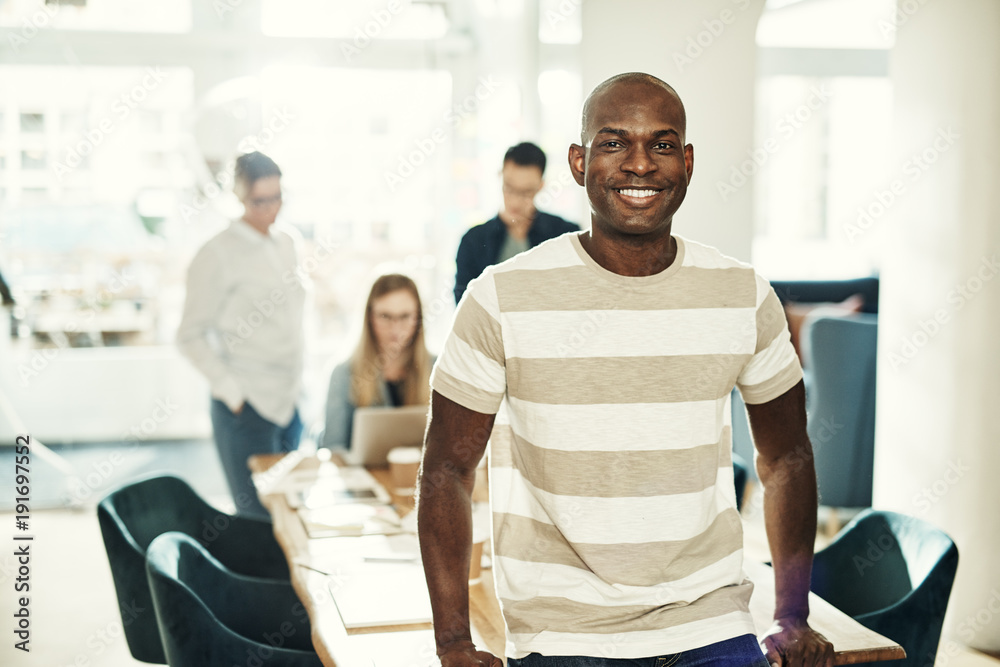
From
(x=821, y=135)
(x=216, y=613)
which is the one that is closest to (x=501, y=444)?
(x=216, y=613)

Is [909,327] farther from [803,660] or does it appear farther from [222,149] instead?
[222,149]

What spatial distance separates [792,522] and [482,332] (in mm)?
594

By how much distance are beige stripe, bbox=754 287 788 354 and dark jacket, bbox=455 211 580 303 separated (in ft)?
5.22

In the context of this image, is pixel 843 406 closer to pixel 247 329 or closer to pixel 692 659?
pixel 247 329

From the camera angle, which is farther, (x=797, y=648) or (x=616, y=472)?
(x=797, y=648)

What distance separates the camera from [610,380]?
1.33 metres

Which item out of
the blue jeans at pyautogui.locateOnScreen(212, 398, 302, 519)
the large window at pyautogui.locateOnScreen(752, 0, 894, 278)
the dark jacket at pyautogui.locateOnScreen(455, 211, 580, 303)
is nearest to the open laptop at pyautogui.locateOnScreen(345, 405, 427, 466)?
the dark jacket at pyautogui.locateOnScreen(455, 211, 580, 303)

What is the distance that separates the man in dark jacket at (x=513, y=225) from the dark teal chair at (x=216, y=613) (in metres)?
1.09

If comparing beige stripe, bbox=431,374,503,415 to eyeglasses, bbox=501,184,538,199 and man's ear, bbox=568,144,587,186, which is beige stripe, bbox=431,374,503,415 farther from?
eyeglasses, bbox=501,184,538,199

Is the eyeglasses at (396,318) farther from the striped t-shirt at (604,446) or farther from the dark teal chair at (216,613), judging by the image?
the striped t-shirt at (604,446)

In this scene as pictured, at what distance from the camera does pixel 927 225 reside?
337 centimetres

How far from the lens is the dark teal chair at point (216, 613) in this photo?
1882 millimetres

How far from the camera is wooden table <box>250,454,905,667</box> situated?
63.7 inches

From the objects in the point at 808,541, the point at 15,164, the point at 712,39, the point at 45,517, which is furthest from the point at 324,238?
the point at 808,541
